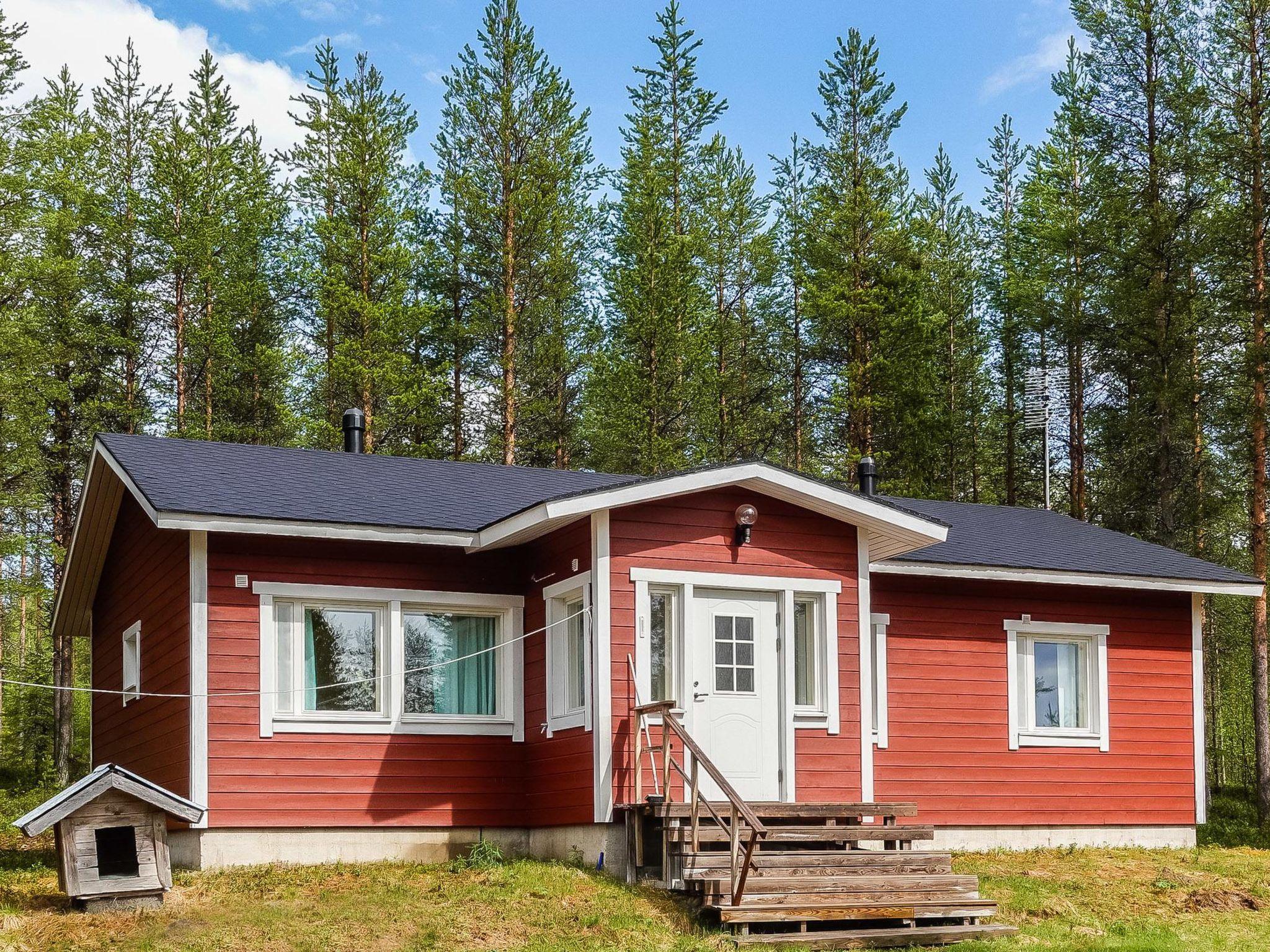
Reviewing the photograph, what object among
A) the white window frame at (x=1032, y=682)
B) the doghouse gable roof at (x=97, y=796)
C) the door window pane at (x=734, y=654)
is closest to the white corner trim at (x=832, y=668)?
the door window pane at (x=734, y=654)

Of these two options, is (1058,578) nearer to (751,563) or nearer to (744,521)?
(751,563)

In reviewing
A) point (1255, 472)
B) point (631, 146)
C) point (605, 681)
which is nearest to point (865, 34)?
A: point (631, 146)

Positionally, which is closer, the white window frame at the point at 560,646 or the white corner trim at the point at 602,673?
the white corner trim at the point at 602,673

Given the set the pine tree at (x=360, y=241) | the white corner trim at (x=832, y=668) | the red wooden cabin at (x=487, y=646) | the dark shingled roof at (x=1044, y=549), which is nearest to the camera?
the red wooden cabin at (x=487, y=646)

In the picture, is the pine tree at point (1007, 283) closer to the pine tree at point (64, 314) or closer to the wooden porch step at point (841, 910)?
the pine tree at point (64, 314)

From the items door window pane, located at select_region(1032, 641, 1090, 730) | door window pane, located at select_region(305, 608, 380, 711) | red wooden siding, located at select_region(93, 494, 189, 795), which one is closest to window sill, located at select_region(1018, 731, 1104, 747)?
door window pane, located at select_region(1032, 641, 1090, 730)

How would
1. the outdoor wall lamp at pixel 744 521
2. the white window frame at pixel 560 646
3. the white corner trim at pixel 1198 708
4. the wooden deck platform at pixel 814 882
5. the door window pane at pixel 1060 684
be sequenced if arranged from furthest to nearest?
the white corner trim at pixel 1198 708 < the door window pane at pixel 1060 684 < the outdoor wall lamp at pixel 744 521 < the white window frame at pixel 560 646 < the wooden deck platform at pixel 814 882

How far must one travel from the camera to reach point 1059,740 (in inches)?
654

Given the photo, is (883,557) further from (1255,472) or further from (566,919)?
(1255,472)

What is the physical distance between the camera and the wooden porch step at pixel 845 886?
1095 cm

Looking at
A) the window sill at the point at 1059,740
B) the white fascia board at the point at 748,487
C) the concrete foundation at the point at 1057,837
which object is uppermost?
the white fascia board at the point at 748,487

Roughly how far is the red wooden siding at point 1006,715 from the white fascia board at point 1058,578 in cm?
36

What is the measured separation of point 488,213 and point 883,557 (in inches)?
594

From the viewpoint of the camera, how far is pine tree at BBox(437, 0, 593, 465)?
27953mm
